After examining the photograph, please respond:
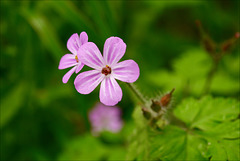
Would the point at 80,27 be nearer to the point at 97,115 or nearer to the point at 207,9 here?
the point at 97,115

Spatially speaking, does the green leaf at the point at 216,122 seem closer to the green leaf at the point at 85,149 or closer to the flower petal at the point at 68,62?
the flower petal at the point at 68,62

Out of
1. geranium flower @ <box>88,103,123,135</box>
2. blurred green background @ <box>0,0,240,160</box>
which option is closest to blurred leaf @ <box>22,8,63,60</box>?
blurred green background @ <box>0,0,240,160</box>

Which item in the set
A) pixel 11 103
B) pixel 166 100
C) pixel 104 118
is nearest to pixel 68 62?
pixel 166 100

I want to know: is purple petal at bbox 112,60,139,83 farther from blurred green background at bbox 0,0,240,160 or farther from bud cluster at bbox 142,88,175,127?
blurred green background at bbox 0,0,240,160

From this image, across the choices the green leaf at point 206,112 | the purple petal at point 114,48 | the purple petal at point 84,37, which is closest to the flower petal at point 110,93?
the purple petal at point 114,48

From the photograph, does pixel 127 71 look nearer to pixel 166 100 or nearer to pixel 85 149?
pixel 166 100

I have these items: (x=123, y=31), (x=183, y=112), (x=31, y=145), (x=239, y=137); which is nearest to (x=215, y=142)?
(x=239, y=137)
